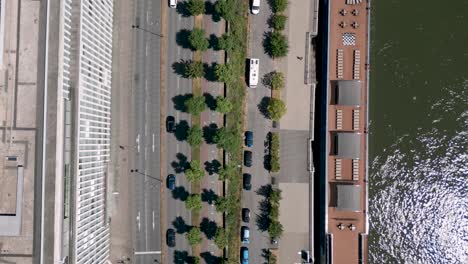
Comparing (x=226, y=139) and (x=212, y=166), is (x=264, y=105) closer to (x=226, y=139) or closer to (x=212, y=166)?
(x=226, y=139)

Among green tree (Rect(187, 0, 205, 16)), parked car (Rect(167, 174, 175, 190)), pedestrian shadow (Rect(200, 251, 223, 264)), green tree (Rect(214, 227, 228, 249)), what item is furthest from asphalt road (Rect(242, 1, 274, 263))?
parked car (Rect(167, 174, 175, 190))

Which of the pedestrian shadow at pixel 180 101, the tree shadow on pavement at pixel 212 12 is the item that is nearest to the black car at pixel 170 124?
the pedestrian shadow at pixel 180 101

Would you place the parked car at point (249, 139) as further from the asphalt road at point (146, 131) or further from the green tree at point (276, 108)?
the asphalt road at point (146, 131)

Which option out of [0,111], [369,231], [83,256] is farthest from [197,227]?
[0,111]

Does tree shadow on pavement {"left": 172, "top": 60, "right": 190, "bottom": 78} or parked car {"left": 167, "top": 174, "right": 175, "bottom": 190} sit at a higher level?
tree shadow on pavement {"left": 172, "top": 60, "right": 190, "bottom": 78}

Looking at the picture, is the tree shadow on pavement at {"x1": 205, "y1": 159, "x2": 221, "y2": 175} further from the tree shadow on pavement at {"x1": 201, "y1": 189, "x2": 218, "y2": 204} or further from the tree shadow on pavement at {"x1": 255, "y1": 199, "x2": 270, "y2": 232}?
the tree shadow on pavement at {"x1": 255, "y1": 199, "x2": 270, "y2": 232}
